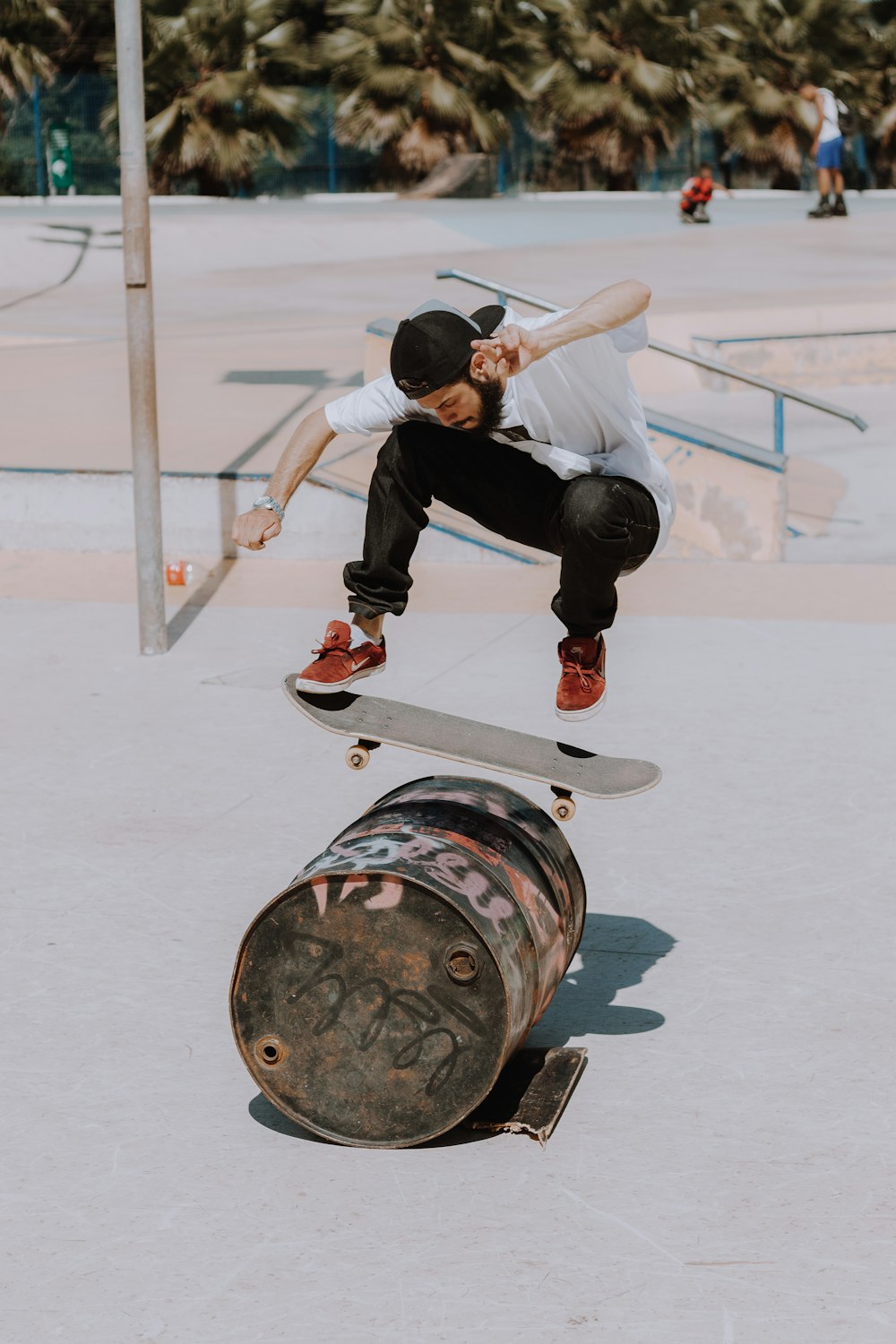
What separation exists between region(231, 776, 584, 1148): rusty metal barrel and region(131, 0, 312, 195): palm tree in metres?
29.4

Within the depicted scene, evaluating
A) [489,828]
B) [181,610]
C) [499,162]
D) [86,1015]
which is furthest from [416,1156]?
[499,162]

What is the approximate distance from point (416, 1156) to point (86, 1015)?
126 centimetres

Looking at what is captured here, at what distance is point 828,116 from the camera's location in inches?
1142

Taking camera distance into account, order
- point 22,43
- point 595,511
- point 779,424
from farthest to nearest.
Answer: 1. point 22,43
2. point 779,424
3. point 595,511

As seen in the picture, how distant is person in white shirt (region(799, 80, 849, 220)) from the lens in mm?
28875

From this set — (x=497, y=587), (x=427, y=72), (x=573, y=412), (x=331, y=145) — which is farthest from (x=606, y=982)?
(x=331, y=145)

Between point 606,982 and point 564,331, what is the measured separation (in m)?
2.15

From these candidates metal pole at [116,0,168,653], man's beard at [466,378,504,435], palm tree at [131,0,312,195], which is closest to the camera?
man's beard at [466,378,504,435]

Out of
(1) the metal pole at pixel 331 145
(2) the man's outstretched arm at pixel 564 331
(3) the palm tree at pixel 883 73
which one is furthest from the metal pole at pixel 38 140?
(2) the man's outstretched arm at pixel 564 331

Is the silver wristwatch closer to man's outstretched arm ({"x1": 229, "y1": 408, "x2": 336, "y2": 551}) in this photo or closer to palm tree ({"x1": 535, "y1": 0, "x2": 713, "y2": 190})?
man's outstretched arm ({"x1": 229, "y1": 408, "x2": 336, "y2": 551})

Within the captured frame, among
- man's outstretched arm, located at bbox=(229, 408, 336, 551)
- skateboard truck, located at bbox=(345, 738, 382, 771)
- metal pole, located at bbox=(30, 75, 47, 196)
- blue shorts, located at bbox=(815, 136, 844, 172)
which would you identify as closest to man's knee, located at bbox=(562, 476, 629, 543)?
man's outstretched arm, located at bbox=(229, 408, 336, 551)

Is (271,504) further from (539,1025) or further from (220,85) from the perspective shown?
(220,85)

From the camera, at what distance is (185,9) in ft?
105

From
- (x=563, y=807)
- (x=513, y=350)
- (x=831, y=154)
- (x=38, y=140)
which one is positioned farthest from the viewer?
(x=38, y=140)
